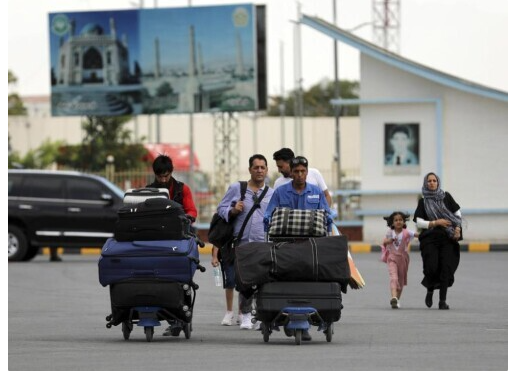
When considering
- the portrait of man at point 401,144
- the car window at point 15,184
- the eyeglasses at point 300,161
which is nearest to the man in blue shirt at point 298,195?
the eyeglasses at point 300,161

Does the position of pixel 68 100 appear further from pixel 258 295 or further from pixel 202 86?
pixel 258 295

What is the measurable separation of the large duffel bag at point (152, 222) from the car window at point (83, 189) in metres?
18.5

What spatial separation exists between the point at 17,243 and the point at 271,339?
18700 millimetres

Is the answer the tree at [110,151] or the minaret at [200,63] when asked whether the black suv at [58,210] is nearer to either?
the minaret at [200,63]

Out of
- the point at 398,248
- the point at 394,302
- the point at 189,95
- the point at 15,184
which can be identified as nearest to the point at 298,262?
the point at 394,302

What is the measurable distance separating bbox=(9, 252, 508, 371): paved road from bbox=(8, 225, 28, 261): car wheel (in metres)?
9.04

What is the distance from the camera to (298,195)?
1491cm

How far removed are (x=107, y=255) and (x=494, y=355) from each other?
3.70m

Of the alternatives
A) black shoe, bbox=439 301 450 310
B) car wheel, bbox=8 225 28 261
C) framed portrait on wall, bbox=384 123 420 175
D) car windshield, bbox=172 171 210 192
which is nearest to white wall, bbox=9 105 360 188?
car windshield, bbox=172 171 210 192

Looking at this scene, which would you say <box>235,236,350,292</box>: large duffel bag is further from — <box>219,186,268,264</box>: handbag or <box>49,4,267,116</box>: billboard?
<box>49,4,267,116</box>: billboard

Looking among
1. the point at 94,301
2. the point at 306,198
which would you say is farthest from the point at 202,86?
the point at 306,198

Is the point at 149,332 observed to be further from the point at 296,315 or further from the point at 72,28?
the point at 72,28

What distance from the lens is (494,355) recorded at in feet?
43.4

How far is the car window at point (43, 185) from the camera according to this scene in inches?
1309
